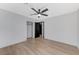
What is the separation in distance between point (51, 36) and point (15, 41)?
3.37 meters

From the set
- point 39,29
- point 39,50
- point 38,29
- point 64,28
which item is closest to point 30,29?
point 38,29

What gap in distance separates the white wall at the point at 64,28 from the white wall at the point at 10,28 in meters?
2.59

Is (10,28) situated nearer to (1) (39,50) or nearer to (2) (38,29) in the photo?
(1) (39,50)

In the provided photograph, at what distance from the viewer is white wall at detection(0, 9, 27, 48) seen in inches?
182

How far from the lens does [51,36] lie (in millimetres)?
7754

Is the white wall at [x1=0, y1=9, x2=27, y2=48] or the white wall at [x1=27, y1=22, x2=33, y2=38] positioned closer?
the white wall at [x1=0, y1=9, x2=27, y2=48]

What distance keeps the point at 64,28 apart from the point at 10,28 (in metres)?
3.56

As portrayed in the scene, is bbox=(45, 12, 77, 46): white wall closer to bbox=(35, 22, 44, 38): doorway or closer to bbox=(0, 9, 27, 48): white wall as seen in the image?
bbox=(35, 22, 44, 38): doorway

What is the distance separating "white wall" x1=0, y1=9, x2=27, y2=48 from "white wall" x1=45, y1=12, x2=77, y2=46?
8.49ft

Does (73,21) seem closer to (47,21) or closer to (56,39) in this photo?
(56,39)

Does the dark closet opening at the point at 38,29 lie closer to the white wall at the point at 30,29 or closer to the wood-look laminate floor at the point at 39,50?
the white wall at the point at 30,29

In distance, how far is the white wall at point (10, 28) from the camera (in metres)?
4.62

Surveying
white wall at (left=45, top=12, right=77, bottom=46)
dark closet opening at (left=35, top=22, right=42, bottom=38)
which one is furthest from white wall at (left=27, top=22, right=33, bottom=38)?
white wall at (left=45, top=12, right=77, bottom=46)

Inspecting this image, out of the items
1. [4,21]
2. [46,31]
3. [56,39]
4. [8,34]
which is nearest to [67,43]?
[56,39]
